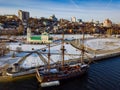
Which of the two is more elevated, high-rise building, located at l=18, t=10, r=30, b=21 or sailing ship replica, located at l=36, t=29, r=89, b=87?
high-rise building, located at l=18, t=10, r=30, b=21

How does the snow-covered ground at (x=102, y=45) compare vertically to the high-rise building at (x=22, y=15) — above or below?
below

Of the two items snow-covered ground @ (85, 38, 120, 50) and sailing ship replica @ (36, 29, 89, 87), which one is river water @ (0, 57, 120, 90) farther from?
snow-covered ground @ (85, 38, 120, 50)

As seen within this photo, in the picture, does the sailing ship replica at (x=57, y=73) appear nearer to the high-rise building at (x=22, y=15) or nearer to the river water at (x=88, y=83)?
the river water at (x=88, y=83)

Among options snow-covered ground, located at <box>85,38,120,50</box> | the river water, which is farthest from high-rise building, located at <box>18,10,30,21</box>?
the river water

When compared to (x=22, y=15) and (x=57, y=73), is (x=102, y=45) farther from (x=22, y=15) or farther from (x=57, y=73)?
(x=22, y=15)

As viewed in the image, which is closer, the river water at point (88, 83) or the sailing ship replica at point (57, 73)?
the river water at point (88, 83)

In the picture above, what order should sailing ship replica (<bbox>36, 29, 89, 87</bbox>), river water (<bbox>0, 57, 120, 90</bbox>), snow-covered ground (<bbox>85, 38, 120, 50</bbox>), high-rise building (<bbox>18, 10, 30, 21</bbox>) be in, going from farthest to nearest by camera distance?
high-rise building (<bbox>18, 10, 30, 21</bbox>), snow-covered ground (<bbox>85, 38, 120, 50</bbox>), sailing ship replica (<bbox>36, 29, 89, 87</bbox>), river water (<bbox>0, 57, 120, 90</bbox>)

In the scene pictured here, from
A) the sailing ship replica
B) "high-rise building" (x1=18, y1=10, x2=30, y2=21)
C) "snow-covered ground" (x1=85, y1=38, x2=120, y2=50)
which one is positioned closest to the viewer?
the sailing ship replica

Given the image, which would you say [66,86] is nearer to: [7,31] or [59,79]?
[59,79]

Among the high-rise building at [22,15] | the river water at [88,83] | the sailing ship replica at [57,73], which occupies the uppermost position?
the high-rise building at [22,15]

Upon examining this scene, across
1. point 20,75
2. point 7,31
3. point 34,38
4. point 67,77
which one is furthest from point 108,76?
point 7,31

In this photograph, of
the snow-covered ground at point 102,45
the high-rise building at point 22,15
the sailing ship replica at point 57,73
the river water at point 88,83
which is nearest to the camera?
the river water at point 88,83

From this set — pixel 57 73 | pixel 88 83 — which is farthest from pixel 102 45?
pixel 57 73

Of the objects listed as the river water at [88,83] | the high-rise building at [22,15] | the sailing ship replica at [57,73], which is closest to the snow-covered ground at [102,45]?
the river water at [88,83]
